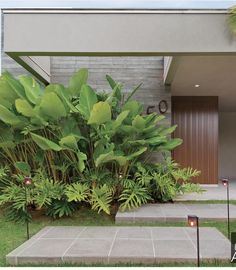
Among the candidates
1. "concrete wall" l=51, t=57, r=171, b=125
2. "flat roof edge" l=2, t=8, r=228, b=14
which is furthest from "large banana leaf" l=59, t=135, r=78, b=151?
"concrete wall" l=51, t=57, r=171, b=125

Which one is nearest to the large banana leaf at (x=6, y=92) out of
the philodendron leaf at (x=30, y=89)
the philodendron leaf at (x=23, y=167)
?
the philodendron leaf at (x=30, y=89)

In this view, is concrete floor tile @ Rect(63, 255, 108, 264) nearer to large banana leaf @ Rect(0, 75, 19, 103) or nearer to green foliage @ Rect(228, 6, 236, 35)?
large banana leaf @ Rect(0, 75, 19, 103)

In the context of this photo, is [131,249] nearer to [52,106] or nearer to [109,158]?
[109,158]

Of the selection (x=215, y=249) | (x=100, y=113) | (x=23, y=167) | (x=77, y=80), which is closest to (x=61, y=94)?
(x=77, y=80)

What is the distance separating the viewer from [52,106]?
5.73 meters

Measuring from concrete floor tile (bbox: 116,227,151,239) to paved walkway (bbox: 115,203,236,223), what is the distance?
0.45 m

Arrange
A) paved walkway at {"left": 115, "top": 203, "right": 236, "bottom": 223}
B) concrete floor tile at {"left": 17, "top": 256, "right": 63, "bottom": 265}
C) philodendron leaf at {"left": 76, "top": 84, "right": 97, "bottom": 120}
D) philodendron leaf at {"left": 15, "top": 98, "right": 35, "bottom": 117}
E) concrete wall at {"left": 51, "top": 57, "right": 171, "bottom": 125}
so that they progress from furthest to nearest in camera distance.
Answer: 1. concrete wall at {"left": 51, "top": 57, "right": 171, "bottom": 125}
2. philodendron leaf at {"left": 76, "top": 84, "right": 97, "bottom": 120}
3. paved walkway at {"left": 115, "top": 203, "right": 236, "bottom": 223}
4. philodendron leaf at {"left": 15, "top": 98, "right": 35, "bottom": 117}
5. concrete floor tile at {"left": 17, "top": 256, "right": 63, "bottom": 265}

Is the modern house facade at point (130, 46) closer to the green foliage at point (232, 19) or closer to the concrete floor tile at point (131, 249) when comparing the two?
the green foliage at point (232, 19)

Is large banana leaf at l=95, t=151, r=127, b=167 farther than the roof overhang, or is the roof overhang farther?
large banana leaf at l=95, t=151, r=127, b=167

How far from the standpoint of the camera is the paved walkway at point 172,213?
19.1 feet

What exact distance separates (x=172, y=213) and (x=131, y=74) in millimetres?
3755

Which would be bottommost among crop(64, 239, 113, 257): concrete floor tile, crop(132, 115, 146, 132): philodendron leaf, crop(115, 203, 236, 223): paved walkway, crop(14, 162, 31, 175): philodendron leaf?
crop(64, 239, 113, 257): concrete floor tile

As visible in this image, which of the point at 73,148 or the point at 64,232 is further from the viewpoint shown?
the point at 73,148

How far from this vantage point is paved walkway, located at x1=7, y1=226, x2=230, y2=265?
3963 mm
